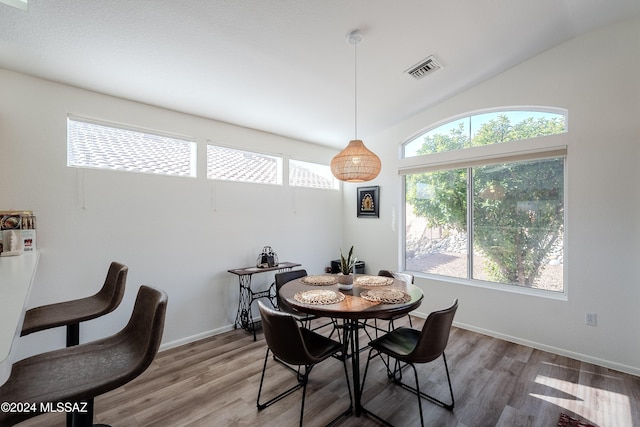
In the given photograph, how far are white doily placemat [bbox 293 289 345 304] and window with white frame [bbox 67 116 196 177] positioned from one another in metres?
2.03

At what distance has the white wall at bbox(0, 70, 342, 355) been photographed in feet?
7.81

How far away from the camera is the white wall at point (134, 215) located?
2381mm

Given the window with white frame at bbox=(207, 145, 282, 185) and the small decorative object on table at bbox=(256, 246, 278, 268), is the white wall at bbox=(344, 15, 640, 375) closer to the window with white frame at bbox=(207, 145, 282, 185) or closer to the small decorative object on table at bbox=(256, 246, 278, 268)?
the small decorative object on table at bbox=(256, 246, 278, 268)

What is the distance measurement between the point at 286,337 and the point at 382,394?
1080mm

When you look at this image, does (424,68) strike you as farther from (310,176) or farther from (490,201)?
(310,176)

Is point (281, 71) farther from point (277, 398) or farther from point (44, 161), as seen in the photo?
point (277, 398)

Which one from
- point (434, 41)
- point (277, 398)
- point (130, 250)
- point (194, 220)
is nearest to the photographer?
point (277, 398)

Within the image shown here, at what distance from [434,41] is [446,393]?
304 centimetres

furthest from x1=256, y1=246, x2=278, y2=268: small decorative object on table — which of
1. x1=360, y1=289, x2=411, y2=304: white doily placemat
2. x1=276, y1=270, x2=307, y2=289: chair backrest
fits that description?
x1=360, y1=289, x2=411, y2=304: white doily placemat

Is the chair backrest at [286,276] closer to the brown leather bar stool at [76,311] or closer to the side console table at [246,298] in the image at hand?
the side console table at [246,298]

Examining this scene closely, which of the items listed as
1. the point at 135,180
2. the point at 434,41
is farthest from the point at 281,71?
the point at 135,180

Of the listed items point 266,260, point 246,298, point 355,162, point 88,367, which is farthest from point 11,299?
point 246,298

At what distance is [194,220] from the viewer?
128 inches

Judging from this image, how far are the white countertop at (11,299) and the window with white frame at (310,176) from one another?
3.04 meters
